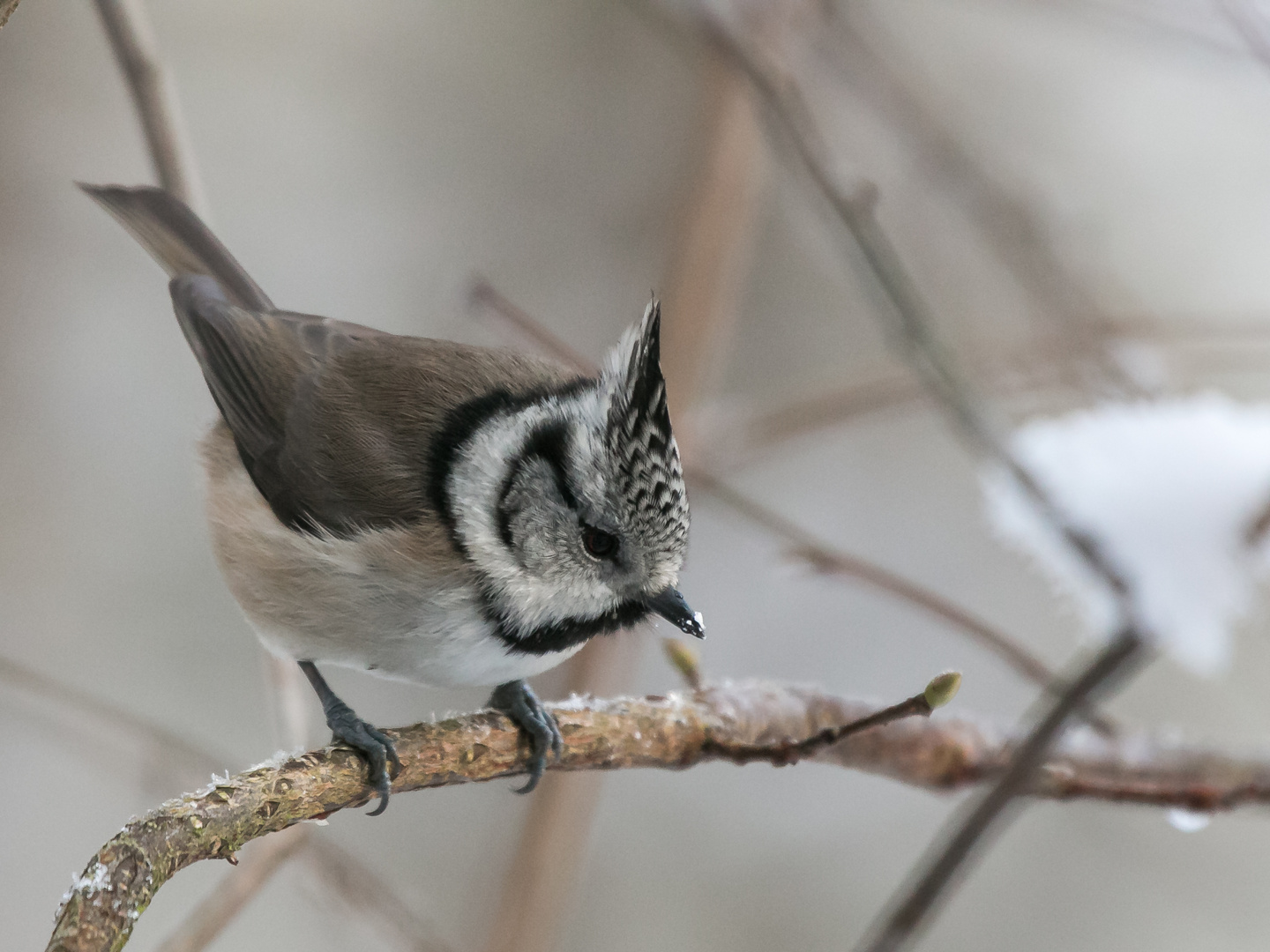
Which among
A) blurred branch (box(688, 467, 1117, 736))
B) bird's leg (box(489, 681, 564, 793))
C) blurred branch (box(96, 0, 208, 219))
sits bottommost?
bird's leg (box(489, 681, 564, 793))

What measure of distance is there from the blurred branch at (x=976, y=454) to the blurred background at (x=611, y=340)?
141 cm

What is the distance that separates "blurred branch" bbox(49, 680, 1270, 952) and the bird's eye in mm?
207

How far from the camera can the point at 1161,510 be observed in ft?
3.74

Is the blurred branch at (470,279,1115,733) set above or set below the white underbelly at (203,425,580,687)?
above

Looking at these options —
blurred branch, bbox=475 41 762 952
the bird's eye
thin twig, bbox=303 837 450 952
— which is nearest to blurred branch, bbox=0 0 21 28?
the bird's eye

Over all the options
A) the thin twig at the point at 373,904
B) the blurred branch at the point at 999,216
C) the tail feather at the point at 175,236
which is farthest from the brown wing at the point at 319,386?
the blurred branch at the point at 999,216

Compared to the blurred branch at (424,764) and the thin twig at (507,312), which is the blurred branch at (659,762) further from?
the thin twig at (507,312)

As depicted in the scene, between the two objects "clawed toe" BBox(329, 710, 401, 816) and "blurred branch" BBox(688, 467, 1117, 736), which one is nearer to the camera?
"clawed toe" BBox(329, 710, 401, 816)

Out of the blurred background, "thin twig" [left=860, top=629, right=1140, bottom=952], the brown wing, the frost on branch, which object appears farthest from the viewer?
the blurred background

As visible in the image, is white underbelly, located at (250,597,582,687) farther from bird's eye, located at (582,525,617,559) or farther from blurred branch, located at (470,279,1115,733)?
blurred branch, located at (470,279,1115,733)

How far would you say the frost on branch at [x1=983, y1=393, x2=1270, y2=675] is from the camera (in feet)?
3.56

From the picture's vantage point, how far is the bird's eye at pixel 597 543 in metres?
1.44

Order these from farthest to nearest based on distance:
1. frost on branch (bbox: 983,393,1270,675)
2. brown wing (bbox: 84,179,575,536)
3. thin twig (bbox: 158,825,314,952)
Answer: brown wing (bbox: 84,179,575,536) → thin twig (bbox: 158,825,314,952) → frost on branch (bbox: 983,393,1270,675)

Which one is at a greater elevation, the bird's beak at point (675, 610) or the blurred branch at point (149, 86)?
the blurred branch at point (149, 86)
